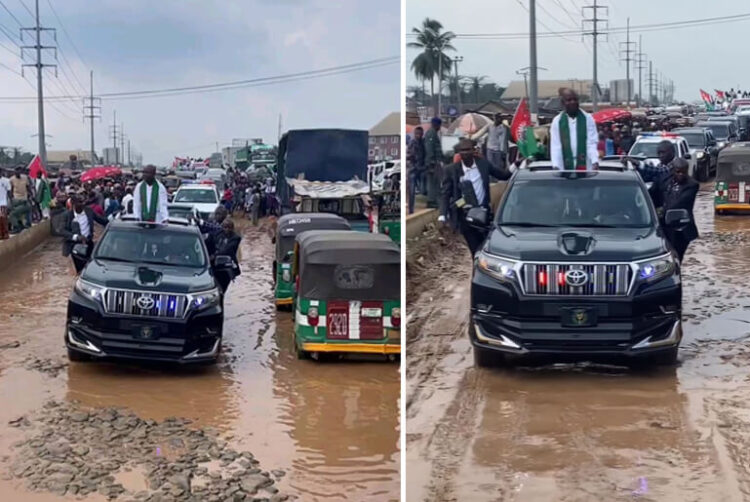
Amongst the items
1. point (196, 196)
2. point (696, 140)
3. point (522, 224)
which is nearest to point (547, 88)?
point (522, 224)

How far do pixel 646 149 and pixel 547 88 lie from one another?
209 centimetres

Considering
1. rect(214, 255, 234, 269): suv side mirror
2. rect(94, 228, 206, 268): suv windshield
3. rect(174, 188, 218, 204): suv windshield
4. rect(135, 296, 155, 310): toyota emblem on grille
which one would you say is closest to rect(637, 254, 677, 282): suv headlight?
rect(135, 296, 155, 310): toyota emblem on grille

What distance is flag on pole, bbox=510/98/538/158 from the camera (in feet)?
18.6

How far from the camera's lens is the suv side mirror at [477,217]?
18.7ft

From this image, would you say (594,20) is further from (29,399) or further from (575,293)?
(29,399)

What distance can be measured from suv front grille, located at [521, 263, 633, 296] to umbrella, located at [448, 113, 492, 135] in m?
0.81

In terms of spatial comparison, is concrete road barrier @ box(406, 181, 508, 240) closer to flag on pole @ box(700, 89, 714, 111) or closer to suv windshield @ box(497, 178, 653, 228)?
suv windshield @ box(497, 178, 653, 228)

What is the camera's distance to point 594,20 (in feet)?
18.0

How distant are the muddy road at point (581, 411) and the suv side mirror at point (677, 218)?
0.29m

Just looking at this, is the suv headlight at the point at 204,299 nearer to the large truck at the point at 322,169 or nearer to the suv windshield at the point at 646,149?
the suv windshield at the point at 646,149

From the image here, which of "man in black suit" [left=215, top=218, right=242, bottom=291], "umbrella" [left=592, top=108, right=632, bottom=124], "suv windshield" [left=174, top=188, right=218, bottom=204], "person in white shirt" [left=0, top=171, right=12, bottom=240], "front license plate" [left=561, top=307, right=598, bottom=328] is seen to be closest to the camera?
"front license plate" [left=561, top=307, right=598, bottom=328]

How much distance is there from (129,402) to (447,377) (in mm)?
4018

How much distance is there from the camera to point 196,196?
1033 inches

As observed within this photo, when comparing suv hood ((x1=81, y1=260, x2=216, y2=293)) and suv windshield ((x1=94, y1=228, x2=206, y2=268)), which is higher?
suv windshield ((x1=94, y1=228, x2=206, y2=268))
